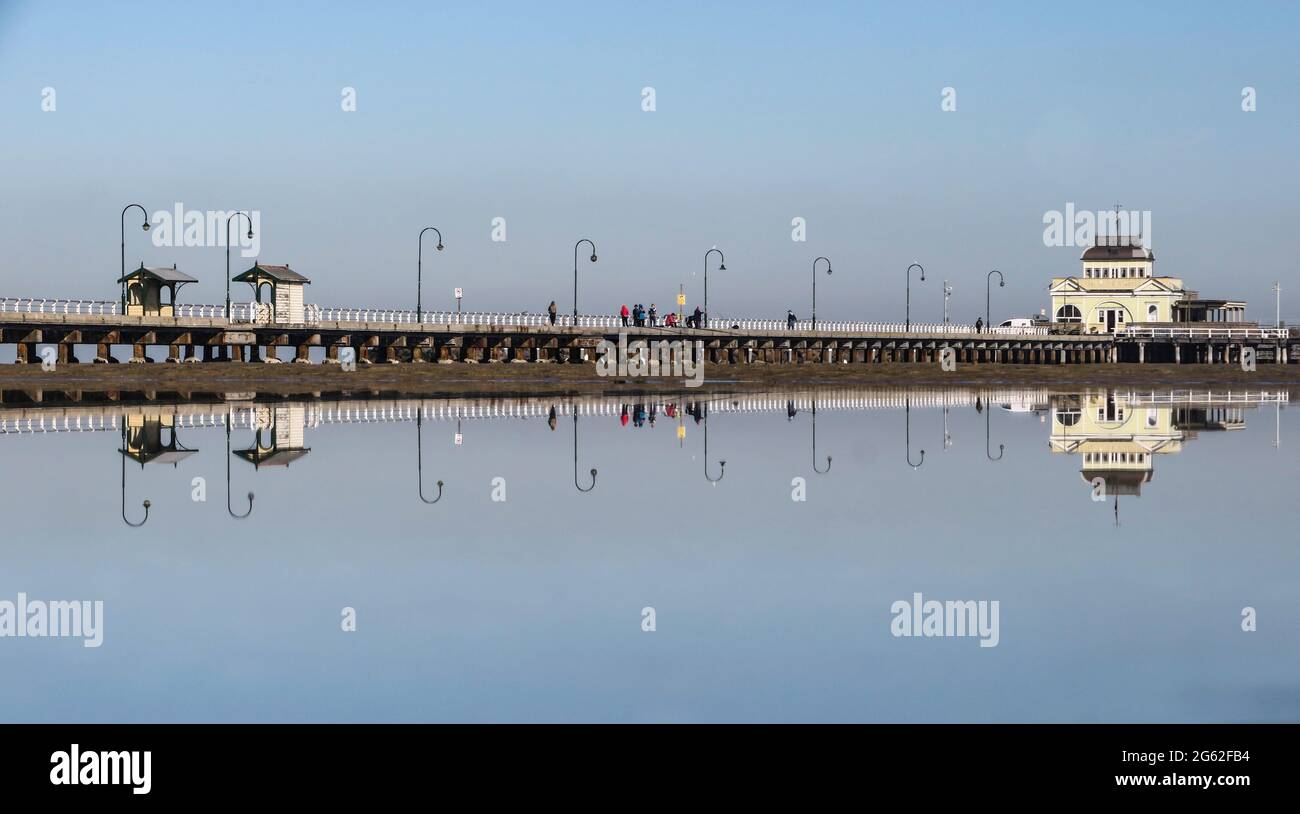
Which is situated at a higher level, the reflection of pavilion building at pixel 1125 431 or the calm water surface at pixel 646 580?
the reflection of pavilion building at pixel 1125 431

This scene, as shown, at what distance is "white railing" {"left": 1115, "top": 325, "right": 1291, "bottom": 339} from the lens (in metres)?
125

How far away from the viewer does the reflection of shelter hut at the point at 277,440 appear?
26.0 meters

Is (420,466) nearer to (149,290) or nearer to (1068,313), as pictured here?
(149,290)

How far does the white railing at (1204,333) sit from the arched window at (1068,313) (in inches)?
909

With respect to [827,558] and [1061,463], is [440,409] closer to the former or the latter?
[1061,463]

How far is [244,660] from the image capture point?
9969 mm

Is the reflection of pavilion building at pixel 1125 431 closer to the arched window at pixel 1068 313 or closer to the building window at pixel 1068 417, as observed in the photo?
the building window at pixel 1068 417

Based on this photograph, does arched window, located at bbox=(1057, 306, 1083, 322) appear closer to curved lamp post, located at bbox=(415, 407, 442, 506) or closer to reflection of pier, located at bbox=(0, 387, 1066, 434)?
reflection of pier, located at bbox=(0, 387, 1066, 434)

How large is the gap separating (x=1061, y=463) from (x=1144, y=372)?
7026 centimetres

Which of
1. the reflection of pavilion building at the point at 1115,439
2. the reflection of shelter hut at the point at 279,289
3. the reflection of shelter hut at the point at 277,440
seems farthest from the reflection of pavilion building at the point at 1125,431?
the reflection of shelter hut at the point at 279,289

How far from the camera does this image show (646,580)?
1327 cm

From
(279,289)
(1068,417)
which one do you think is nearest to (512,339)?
(279,289)

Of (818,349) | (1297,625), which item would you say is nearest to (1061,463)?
(1297,625)

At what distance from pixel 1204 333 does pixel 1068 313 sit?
3199 centimetres
